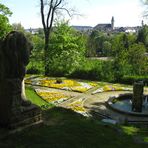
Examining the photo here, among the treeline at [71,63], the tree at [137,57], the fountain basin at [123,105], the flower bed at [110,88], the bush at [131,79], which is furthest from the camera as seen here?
the tree at [137,57]

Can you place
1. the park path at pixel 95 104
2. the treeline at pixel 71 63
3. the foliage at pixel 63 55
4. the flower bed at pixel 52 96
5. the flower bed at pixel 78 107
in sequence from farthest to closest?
the foliage at pixel 63 55
the treeline at pixel 71 63
the flower bed at pixel 52 96
the flower bed at pixel 78 107
the park path at pixel 95 104

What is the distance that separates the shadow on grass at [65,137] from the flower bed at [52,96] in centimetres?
869

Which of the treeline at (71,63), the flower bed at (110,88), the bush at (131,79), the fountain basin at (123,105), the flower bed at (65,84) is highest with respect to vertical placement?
the treeline at (71,63)

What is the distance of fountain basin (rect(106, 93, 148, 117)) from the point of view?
1850cm

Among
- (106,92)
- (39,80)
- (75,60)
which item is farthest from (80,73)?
(106,92)

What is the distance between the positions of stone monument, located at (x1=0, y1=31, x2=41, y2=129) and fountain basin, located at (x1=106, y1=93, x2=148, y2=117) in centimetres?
1061

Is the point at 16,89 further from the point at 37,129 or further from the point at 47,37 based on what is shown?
the point at 47,37

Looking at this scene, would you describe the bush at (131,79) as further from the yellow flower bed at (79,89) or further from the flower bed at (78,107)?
the flower bed at (78,107)

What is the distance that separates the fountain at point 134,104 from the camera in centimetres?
1886

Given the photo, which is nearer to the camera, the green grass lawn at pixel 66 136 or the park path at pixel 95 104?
the green grass lawn at pixel 66 136

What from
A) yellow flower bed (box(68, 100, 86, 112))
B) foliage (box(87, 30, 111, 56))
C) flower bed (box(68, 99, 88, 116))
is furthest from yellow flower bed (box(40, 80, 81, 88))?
foliage (box(87, 30, 111, 56))

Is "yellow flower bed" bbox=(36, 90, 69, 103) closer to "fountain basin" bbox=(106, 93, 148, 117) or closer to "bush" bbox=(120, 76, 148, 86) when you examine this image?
"fountain basin" bbox=(106, 93, 148, 117)

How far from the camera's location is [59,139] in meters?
9.25

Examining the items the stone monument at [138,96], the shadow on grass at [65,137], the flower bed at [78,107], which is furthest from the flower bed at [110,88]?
the shadow on grass at [65,137]
